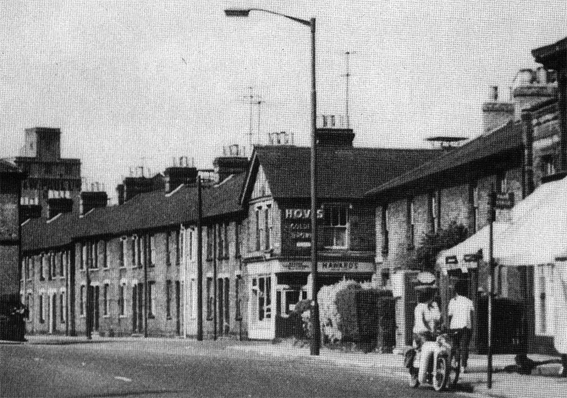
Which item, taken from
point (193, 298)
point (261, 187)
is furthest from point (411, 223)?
point (193, 298)

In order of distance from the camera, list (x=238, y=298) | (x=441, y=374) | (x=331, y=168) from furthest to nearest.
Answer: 1. (x=238, y=298)
2. (x=331, y=168)
3. (x=441, y=374)

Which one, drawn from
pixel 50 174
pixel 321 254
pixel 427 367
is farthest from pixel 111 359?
pixel 50 174

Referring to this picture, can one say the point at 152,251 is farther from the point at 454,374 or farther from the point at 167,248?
the point at 454,374

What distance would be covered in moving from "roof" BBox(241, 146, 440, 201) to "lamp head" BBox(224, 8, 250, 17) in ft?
76.9

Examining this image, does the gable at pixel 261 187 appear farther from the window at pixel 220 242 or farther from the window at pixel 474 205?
the window at pixel 474 205

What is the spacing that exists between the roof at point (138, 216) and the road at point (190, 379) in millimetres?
28550

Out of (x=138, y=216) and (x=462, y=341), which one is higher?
(x=138, y=216)

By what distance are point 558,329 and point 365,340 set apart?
12839mm

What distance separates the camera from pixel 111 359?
35219mm

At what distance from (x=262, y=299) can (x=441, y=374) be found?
37.5 meters

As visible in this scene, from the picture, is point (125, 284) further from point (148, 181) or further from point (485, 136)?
point (485, 136)

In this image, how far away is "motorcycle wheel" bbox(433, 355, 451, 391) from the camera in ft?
71.9

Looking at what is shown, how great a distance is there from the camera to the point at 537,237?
24.6 meters

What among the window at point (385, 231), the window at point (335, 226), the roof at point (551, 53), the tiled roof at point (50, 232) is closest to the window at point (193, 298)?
the window at point (335, 226)
